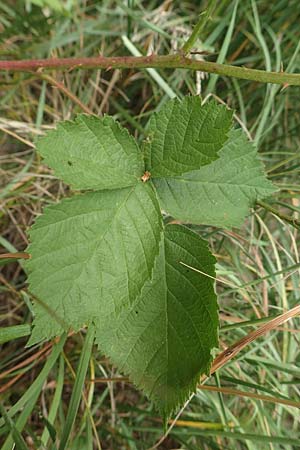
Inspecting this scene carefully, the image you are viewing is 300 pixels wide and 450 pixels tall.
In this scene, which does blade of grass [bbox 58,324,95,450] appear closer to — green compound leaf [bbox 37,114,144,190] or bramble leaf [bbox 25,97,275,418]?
bramble leaf [bbox 25,97,275,418]

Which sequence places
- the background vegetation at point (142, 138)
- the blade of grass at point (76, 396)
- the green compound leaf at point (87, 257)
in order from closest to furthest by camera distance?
the green compound leaf at point (87, 257)
the blade of grass at point (76, 396)
the background vegetation at point (142, 138)

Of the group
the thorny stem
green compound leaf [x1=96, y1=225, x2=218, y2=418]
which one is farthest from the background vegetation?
green compound leaf [x1=96, y1=225, x2=218, y2=418]

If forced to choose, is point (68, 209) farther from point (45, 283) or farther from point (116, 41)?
point (116, 41)

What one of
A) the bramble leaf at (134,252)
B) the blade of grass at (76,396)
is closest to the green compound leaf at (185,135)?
the bramble leaf at (134,252)

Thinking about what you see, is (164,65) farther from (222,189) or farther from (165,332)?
(165,332)

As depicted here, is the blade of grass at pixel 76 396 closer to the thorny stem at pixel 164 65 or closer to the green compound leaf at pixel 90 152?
the green compound leaf at pixel 90 152

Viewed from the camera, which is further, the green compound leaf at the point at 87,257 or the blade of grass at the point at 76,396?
the blade of grass at the point at 76,396
